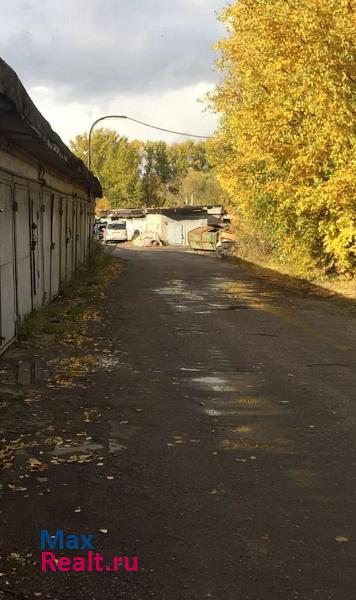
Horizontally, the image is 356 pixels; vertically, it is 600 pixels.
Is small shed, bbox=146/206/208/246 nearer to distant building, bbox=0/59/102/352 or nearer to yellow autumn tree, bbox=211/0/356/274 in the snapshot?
yellow autumn tree, bbox=211/0/356/274

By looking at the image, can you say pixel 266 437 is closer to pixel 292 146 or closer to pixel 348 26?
pixel 348 26

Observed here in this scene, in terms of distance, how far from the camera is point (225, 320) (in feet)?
38.0

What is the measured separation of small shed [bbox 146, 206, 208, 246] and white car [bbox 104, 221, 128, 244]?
3296mm

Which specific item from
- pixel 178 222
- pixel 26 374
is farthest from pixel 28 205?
pixel 178 222

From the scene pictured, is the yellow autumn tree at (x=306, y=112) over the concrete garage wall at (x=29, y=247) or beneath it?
over

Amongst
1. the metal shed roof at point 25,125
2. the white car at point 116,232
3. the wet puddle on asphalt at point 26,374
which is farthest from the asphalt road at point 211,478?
the white car at point 116,232

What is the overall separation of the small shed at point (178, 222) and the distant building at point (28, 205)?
3960 cm

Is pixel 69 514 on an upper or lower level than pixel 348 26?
lower

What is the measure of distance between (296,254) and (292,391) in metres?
14.2

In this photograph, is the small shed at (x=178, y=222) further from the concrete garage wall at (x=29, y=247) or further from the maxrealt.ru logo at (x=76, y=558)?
the maxrealt.ru logo at (x=76, y=558)

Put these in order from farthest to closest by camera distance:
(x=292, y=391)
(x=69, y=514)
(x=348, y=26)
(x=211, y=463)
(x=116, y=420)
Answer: (x=348, y=26) → (x=292, y=391) → (x=116, y=420) → (x=211, y=463) → (x=69, y=514)

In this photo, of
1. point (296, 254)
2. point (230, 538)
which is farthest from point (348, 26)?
point (230, 538)

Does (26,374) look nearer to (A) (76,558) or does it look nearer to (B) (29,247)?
(B) (29,247)

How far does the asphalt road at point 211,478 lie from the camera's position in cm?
301
